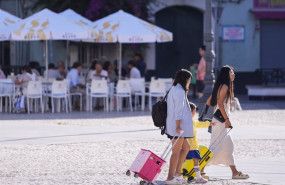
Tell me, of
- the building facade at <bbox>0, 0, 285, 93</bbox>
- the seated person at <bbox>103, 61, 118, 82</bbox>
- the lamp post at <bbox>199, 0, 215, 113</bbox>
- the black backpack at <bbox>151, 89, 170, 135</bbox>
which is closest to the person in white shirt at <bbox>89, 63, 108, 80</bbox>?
the seated person at <bbox>103, 61, 118, 82</bbox>

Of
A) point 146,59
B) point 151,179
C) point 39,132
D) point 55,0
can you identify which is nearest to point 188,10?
point 146,59

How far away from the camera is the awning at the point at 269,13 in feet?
99.6

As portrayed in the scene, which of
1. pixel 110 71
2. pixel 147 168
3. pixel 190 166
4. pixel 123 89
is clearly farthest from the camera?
pixel 110 71

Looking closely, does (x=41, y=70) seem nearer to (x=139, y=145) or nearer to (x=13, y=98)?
(x=13, y=98)

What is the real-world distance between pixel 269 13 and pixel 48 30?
431 inches

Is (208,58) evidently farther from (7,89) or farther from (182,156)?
(182,156)

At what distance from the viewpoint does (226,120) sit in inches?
468

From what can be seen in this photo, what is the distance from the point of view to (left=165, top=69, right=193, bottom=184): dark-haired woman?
11.1 metres

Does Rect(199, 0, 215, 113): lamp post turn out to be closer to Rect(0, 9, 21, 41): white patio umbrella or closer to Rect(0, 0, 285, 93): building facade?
Rect(0, 9, 21, 41): white patio umbrella

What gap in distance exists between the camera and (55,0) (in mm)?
29219

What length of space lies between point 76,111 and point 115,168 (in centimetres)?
1087

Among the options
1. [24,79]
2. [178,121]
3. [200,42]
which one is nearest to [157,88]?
[24,79]

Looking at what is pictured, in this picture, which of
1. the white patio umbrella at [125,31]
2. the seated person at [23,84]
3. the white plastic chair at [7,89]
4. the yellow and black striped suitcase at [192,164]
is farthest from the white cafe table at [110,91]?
the yellow and black striped suitcase at [192,164]

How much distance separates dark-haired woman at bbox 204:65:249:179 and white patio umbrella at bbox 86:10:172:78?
11.3 meters
